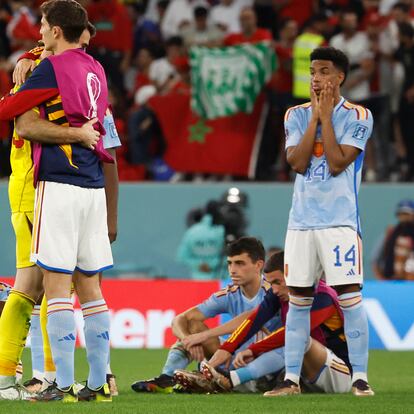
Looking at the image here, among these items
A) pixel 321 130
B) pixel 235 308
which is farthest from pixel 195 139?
pixel 321 130

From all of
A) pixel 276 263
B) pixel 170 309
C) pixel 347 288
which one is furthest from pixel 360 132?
pixel 170 309

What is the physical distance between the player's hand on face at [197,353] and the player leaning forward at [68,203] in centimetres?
163

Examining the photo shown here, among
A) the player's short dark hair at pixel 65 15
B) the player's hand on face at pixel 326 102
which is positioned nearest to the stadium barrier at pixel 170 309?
the player's hand on face at pixel 326 102

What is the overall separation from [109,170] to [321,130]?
1400 millimetres

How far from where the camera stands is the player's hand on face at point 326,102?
7.71 meters

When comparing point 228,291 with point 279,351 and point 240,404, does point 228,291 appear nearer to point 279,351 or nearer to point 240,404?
point 279,351

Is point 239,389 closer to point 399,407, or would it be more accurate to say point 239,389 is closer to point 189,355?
point 189,355

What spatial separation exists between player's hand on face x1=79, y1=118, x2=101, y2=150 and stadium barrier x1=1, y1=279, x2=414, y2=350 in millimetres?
6457

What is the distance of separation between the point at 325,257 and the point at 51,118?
1982mm

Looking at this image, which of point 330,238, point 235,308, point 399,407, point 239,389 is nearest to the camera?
point 399,407

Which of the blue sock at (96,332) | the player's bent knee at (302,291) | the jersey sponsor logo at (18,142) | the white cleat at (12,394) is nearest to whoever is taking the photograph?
the blue sock at (96,332)

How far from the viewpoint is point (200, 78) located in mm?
15602

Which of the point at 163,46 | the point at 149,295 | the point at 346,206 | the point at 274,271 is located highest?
the point at 163,46

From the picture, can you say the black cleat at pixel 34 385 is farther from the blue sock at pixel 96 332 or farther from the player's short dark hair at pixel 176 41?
the player's short dark hair at pixel 176 41
